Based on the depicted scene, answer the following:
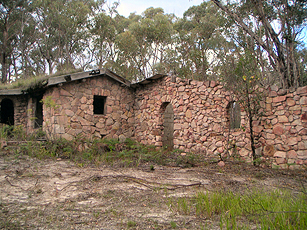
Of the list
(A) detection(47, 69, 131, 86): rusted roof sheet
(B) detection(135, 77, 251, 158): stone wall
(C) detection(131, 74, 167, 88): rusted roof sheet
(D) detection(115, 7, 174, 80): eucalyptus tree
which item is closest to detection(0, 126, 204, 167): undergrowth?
(B) detection(135, 77, 251, 158): stone wall

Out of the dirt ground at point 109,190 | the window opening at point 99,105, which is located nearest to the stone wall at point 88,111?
the window opening at point 99,105

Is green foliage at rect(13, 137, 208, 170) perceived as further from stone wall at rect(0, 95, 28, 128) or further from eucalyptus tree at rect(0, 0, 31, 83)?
eucalyptus tree at rect(0, 0, 31, 83)

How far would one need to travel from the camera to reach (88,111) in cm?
962

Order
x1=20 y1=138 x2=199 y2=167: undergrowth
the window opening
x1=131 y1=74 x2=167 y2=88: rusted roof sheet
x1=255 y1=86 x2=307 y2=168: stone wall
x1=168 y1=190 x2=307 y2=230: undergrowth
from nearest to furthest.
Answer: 1. x1=168 y1=190 x2=307 y2=230: undergrowth
2. x1=255 y1=86 x2=307 y2=168: stone wall
3. x1=20 y1=138 x2=199 y2=167: undergrowth
4. x1=131 y1=74 x2=167 y2=88: rusted roof sheet
5. the window opening

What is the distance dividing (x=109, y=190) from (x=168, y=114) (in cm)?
754

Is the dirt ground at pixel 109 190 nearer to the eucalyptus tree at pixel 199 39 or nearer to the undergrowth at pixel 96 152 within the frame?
the undergrowth at pixel 96 152

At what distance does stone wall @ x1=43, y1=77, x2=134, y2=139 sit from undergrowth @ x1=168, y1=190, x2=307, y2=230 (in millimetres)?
6593

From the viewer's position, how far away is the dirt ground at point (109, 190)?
289 cm

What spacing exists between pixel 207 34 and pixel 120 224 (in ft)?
56.4

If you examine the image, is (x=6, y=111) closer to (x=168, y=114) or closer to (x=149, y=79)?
(x=149, y=79)

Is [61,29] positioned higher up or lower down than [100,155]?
higher up

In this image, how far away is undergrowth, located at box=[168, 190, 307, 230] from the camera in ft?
8.23

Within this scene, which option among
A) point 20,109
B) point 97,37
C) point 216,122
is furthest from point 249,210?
point 97,37

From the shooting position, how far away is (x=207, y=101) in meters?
7.96
